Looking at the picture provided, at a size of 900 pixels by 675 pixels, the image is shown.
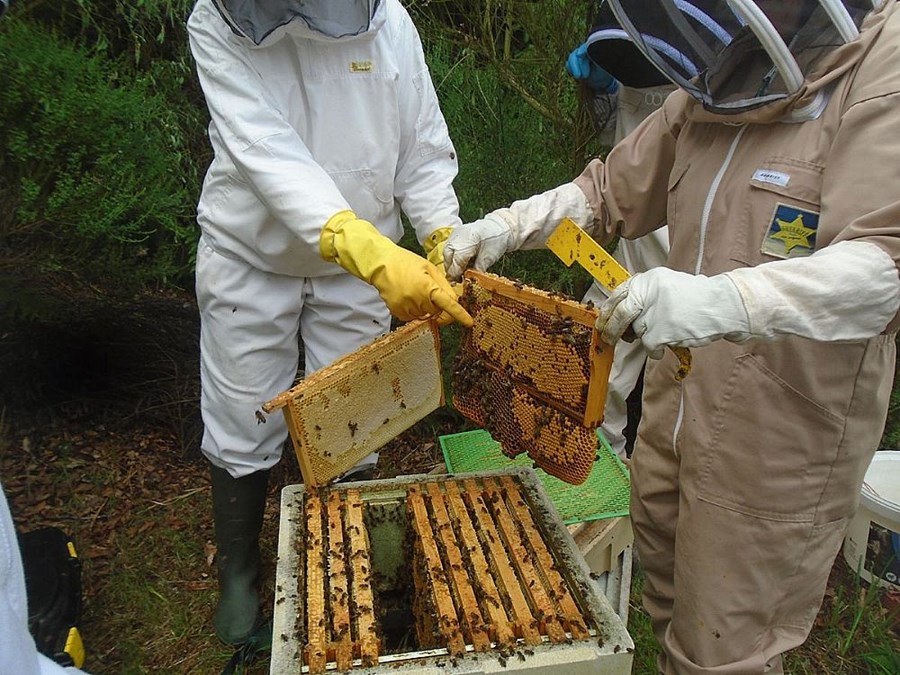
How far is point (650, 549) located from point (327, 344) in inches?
57.4

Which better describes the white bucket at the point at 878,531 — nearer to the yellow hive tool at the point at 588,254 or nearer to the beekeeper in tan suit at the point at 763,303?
the beekeeper in tan suit at the point at 763,303

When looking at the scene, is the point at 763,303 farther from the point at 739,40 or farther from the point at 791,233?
the point at 739,40

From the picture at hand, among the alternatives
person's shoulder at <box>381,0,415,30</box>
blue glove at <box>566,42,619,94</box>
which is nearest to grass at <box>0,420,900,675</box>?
blue glove at <box>566,42,619,94</box>

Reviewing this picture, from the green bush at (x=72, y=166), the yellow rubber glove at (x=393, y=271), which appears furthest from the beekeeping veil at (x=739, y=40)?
the green bush at (x=72, y=166)

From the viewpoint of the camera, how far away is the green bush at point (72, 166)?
10.7ft

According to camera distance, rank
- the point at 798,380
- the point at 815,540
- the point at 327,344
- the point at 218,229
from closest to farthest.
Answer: the point at 798,380 → the point at 815,540 → the point at 218,229 → the point at 327,344

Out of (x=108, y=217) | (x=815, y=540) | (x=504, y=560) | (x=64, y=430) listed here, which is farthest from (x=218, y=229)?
(x=64, y=430)

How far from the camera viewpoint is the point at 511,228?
2338 mm

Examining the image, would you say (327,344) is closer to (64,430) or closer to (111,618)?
(111,618)

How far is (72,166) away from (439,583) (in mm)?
2739

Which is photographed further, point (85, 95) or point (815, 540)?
point (85, 95)

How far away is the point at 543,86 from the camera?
409cm

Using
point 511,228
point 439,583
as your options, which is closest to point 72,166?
point 511,228

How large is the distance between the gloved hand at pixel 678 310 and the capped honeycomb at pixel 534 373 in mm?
153
